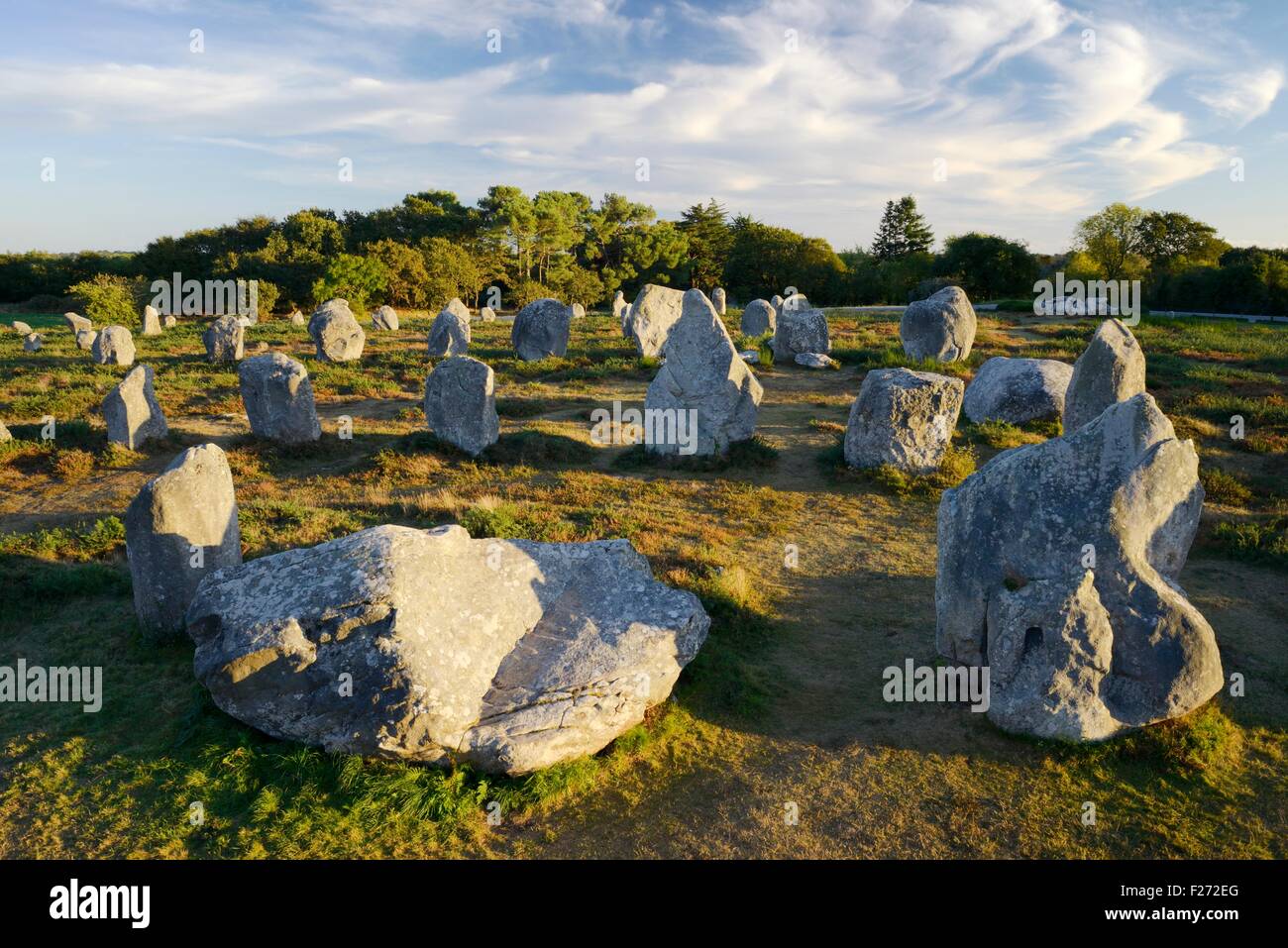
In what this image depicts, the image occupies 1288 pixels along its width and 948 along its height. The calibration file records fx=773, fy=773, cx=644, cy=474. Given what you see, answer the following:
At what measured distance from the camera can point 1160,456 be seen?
26.1 feet

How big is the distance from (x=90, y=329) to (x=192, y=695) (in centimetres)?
3309

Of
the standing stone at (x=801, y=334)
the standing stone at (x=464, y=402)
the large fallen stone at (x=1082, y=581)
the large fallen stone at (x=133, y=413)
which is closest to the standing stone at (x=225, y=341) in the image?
the large fallen stone at (x=133, y=413)

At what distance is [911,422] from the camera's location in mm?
15477

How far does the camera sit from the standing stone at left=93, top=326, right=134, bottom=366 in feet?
90.7

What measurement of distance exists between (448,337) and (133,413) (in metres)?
14.6

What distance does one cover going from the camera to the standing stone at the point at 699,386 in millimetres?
16781

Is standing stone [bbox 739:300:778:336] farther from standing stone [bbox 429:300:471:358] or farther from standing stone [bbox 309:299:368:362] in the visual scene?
standing stone [bbox 309:299:368:362]

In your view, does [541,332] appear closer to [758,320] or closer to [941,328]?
[758,320]

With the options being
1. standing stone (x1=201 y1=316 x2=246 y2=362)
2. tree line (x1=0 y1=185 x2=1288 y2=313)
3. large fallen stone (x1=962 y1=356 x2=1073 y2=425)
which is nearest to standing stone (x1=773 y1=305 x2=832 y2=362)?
large fallen stone (x1=962 y1=356 x2=1073 y2=425)

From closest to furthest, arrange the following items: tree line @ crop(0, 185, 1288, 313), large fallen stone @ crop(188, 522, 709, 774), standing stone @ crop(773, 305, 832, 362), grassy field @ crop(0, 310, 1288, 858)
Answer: grassy field @ crop(0, 310, 1288, 858), large fallen stone @ crop(188, 522, 709, 774), standing stone @ crop(773, 305, 832, 362), tree line @ crop(0, 185, 1288, 313)

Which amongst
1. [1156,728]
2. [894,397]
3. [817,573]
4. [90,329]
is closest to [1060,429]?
[894,397]

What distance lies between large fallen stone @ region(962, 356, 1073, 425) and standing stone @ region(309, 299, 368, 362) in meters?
22.0

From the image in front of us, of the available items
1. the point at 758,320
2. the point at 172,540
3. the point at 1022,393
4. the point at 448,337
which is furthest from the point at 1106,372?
the point at 448,337

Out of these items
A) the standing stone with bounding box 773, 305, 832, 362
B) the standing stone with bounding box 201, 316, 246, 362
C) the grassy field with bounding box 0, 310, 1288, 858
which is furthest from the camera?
the standing stone with bounding box 773, 305, 832, 362
